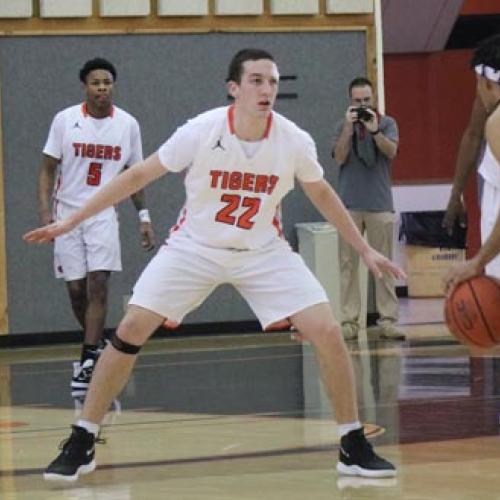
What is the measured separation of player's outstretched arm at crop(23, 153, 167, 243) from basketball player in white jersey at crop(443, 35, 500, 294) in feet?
4.88

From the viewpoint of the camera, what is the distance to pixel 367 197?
1409 centimetres

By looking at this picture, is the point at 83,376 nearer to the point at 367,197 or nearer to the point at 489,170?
the point at 367,197

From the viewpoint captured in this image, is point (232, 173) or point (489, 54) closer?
point (489, 54)

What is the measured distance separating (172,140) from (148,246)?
3931mm

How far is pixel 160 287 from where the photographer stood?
7.29 metres

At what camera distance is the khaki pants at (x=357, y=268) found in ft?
46.3

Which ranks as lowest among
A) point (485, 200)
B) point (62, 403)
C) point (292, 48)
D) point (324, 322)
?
point (62, 403)

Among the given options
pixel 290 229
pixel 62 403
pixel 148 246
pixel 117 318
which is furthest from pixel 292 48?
pixel 62 403

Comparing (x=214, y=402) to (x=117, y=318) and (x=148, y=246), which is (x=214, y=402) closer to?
(x=148, y=246)

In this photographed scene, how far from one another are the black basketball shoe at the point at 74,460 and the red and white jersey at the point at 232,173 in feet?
3.39

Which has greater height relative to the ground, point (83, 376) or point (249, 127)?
point (249, 127)

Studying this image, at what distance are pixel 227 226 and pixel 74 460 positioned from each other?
49.7 inches

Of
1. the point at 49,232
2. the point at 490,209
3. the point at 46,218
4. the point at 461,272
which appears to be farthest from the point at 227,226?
the point at 46,218

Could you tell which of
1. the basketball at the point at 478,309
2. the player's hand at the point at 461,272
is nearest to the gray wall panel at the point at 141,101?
the basketball at the point at 478,309
